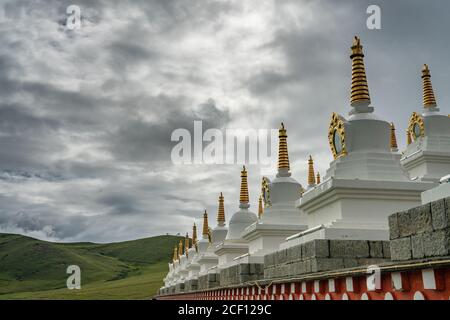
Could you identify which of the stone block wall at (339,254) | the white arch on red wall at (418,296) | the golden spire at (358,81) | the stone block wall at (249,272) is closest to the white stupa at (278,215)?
the stone block wall at (249,272)

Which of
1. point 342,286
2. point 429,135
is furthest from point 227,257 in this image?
point 342,286

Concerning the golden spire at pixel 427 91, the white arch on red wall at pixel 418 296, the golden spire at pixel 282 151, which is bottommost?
the white arch on red wall at pixel 418 296

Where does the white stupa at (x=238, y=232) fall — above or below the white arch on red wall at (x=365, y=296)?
above

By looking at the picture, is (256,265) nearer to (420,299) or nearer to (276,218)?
(276,218)

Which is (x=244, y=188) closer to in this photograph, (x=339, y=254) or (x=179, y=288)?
(x=339, y=254)

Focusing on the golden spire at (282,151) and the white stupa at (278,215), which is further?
the golden spire at (282,151)

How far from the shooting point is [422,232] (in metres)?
6.03

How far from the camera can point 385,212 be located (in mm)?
10484

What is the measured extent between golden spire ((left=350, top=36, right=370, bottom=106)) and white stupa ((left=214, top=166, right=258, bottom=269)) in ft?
29.6

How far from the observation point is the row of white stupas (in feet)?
33.7

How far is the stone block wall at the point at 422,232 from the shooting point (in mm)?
5641

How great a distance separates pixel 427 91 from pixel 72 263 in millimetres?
121045

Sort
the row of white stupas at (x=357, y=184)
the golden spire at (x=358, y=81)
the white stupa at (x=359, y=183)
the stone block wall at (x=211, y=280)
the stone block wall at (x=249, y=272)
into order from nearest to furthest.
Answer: the white stupa at (x=359, y=183), the row of white stupas at (x=357, y=184), the golden spire at (x=358, y=81), the stone block wall at (x=249, y=272), the stone block wall at (x=211, y=280)

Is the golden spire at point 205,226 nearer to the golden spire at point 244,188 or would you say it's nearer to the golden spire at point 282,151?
the golden spire at point 244,188
